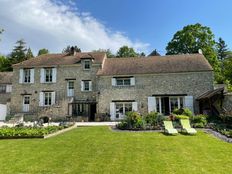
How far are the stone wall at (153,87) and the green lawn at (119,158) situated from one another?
14.7 m

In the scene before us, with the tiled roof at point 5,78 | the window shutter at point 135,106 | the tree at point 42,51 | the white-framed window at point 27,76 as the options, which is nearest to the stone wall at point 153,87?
the window shutter at point 135,106

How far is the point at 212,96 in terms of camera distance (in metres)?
19.8

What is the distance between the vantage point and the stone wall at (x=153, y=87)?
78.1 ft

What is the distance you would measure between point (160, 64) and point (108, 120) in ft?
31.0

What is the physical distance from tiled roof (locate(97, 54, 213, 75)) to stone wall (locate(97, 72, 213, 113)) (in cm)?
62

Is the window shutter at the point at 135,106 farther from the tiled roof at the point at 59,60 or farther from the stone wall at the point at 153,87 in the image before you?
the tiled roof at the point at 59,60

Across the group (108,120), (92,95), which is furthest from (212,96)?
(92,95)

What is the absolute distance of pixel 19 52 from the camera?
56.5 meters

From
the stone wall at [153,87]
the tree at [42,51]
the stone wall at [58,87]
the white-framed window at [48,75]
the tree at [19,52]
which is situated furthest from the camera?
the tree at [42,51]

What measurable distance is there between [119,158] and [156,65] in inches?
798

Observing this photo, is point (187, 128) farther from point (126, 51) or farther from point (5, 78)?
point (126, 51)

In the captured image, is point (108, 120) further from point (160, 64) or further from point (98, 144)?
point (98, 144)

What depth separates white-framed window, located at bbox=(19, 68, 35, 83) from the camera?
27.5 m

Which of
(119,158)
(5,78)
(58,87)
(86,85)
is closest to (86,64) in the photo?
(86,85)
